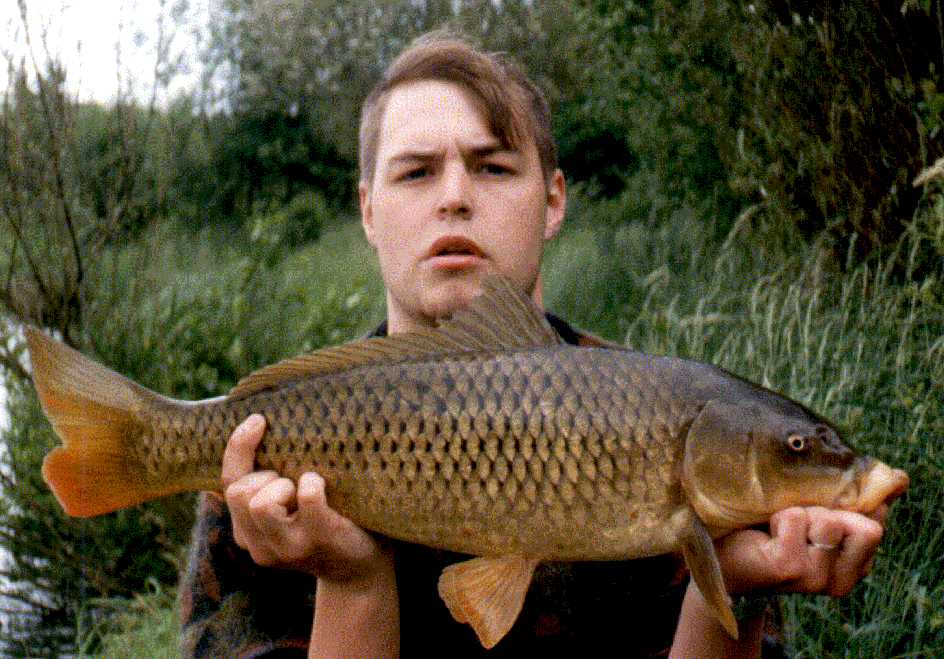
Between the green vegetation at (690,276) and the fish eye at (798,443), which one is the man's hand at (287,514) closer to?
the fish eye at (798,443)

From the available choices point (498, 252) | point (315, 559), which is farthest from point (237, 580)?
point (498, 252)

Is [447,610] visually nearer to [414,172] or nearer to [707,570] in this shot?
[707,570]

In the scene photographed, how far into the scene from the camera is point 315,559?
1.63m

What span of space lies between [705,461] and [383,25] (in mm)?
14597

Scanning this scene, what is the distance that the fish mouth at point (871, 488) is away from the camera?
136 cm

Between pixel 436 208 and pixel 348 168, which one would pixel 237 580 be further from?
pixel 348 168

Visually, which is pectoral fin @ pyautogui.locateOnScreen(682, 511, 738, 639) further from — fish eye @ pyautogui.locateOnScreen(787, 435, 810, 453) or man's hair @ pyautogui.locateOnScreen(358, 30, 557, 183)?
man's hair @ pyautogui.locateOnScreen(358, 30, 557, 183)

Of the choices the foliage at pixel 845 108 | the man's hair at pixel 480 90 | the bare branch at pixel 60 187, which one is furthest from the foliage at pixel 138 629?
the foliage at pixel 845 108

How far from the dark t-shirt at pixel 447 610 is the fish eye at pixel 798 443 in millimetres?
659

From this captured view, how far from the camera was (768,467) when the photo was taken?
1401 millimetres

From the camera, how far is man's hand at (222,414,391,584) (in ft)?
4.96

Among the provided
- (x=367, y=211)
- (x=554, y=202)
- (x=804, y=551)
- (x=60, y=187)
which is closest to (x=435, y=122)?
(x=367, y=211)

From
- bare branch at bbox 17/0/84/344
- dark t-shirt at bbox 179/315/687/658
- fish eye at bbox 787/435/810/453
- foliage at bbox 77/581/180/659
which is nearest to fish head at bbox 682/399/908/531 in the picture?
fish eye at bbox 787/435/810/453

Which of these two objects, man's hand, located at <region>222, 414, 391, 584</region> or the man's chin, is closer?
man's hand, located at <region>222, 414, 391, 584</region>
